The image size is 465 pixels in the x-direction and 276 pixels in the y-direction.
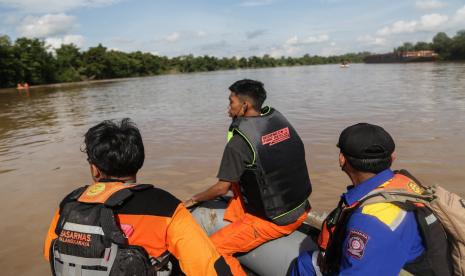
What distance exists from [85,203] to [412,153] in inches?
282

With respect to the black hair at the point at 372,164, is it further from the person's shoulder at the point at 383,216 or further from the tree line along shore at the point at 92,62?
the tree line along shore at the point at 92,62

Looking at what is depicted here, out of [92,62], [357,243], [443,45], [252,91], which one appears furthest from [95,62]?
[357,243]

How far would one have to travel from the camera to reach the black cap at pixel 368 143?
1.88 metres

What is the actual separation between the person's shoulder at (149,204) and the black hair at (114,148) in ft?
0.49

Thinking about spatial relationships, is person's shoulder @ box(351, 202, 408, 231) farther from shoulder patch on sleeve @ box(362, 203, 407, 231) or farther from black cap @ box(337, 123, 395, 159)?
black cap @ box(337, 123, 395, 159)

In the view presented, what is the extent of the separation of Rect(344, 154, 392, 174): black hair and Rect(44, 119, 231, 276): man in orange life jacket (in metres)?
0.82

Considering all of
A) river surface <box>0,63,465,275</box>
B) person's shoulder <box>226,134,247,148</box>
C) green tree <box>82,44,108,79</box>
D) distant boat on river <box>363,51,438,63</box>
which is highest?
green tree <box>82,44,108,79</box>

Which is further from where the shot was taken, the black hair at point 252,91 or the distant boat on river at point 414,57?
the distant boat on river at point 414,57

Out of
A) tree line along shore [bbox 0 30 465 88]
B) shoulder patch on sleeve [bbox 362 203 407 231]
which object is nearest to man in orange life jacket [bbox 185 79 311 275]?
shoulder patch on sleeve [bbox 362 203 407 231]

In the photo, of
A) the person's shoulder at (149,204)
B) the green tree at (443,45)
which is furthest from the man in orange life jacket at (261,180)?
the green tree at (443,45)

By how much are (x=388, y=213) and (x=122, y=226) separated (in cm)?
117

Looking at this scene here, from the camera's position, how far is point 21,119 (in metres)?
16.3

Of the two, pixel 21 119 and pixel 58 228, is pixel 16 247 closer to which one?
pixel 58 228

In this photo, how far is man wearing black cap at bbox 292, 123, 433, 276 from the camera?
167cm
